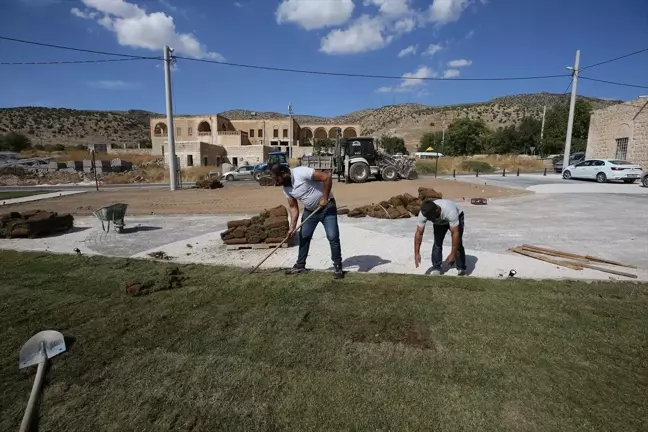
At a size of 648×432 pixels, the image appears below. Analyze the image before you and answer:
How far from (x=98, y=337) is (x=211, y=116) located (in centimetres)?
5413

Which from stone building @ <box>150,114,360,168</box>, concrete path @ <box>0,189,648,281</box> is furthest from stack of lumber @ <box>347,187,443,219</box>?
stone building @ <box>150,114,360,168</box>

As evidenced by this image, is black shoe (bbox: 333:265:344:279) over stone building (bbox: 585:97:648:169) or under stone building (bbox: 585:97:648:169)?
under

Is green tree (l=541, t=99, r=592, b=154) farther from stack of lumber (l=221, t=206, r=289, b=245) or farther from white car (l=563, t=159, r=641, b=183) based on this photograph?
stack of lumber (l=221, t=206, r=289, b=245)

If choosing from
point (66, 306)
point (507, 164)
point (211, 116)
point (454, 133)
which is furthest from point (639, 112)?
point (211, 116)

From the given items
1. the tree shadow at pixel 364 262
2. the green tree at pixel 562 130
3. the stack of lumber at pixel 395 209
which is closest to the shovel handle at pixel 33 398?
the tree shadow at pixel 364 262

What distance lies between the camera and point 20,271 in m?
5.48

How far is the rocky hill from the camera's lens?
225ft

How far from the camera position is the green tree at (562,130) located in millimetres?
48375

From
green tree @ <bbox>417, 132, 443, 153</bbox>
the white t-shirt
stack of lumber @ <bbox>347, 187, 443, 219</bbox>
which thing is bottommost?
stack of lumber @ <bbox>347, 187, 443, 219</bbox>

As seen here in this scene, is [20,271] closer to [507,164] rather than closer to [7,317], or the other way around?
[7,317]

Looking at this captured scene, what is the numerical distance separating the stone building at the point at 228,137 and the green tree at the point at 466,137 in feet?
54.4

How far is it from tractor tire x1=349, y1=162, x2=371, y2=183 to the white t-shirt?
14030 millimetres

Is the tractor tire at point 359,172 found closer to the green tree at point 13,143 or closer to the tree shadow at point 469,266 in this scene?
the tree shadow at point 469,266

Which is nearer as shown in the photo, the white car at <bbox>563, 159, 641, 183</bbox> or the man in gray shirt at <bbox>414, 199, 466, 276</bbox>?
the man in gray shirt at <bbox>414, 199, 466, 276</bbox>
